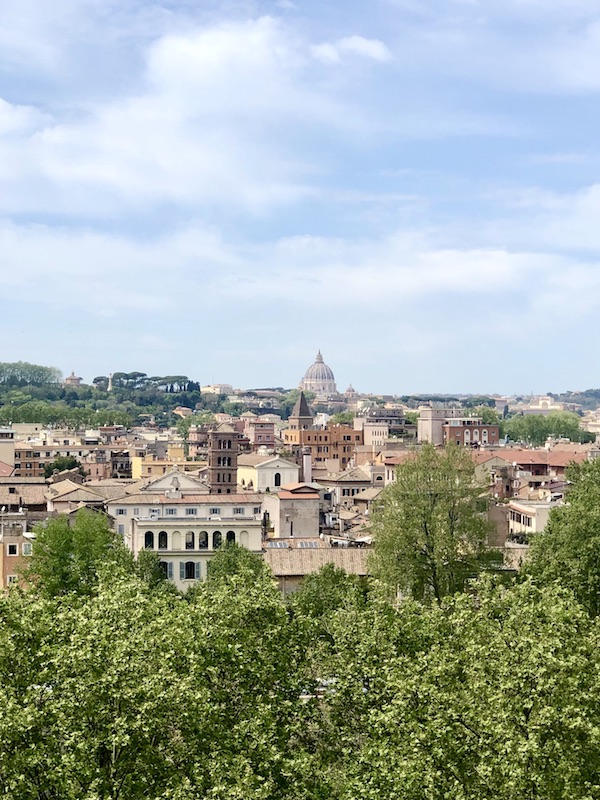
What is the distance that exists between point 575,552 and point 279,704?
18.4 metres

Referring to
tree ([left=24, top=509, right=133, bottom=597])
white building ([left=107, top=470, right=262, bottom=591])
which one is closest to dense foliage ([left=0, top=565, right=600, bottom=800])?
tree ([left=24, top=509, right=133, bottom=597])

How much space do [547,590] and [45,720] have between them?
1364 cm

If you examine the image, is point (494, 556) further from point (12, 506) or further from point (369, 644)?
point (12, 506)

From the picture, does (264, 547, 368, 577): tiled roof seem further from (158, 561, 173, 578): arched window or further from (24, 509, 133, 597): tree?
(24, 509, 133, 597): tree

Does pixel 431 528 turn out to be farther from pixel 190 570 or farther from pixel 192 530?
pixel 192 530

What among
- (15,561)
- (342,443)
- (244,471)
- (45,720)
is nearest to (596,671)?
(45,720)

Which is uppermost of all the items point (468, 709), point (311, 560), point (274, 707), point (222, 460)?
point (222, 460)

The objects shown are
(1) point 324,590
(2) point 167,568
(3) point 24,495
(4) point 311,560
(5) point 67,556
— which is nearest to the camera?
(1) point 324,590

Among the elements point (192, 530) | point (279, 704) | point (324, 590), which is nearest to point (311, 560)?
point (192, 530)

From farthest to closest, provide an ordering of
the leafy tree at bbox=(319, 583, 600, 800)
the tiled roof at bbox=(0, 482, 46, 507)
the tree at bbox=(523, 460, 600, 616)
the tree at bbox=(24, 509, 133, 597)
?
1. the tiled roof at bbox=(0, 482, 46, 507)
2. the tree at bbox=(24, 509, 133, 597)
3. the tree at bbox=(523, 460, 600, 616)
4. the leafy tree at bbox=(319, 583, 600, 800)

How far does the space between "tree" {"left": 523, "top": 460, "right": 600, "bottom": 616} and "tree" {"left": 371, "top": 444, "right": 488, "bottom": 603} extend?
2615mm

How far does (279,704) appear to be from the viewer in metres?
24.7

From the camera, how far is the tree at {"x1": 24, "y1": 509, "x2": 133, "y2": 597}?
45.3 meters

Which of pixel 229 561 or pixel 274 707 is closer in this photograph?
pixel 274 707
